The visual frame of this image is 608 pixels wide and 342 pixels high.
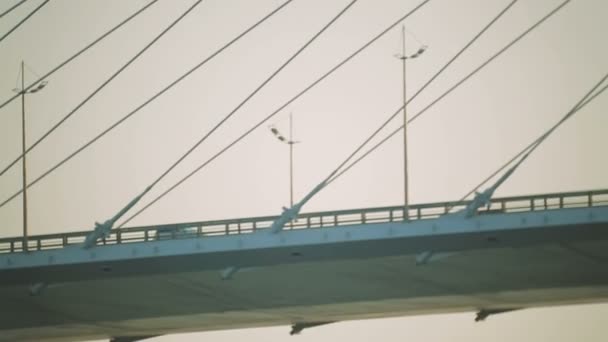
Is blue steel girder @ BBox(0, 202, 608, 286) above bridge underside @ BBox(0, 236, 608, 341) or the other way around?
above

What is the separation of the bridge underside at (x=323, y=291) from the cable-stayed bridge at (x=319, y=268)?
0.23ft

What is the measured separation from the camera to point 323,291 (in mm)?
78812

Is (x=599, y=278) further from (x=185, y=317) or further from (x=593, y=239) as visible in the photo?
(x=185, y=317)

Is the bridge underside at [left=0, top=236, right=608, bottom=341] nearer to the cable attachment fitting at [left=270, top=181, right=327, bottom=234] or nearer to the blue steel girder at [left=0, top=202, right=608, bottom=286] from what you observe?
the blue steel girder at [left=0, top=202, right=608, bottom=286]

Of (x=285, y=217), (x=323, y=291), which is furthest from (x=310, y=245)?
(x=323, y=291)

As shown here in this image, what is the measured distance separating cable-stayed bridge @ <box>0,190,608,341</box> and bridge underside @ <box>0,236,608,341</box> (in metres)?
0.07

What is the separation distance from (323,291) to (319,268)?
5.23 m

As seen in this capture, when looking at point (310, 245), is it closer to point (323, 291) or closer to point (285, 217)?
point (285, 217)

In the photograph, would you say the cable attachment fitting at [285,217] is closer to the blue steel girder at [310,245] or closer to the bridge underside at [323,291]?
the blue steel girder at [310,245]

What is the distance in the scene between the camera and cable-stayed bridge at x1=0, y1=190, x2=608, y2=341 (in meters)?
69.0

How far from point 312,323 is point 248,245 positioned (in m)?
20.0

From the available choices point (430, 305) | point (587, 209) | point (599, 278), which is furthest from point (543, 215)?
point (430, 305)

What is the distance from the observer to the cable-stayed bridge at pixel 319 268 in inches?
2717

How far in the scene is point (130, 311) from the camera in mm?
81250
